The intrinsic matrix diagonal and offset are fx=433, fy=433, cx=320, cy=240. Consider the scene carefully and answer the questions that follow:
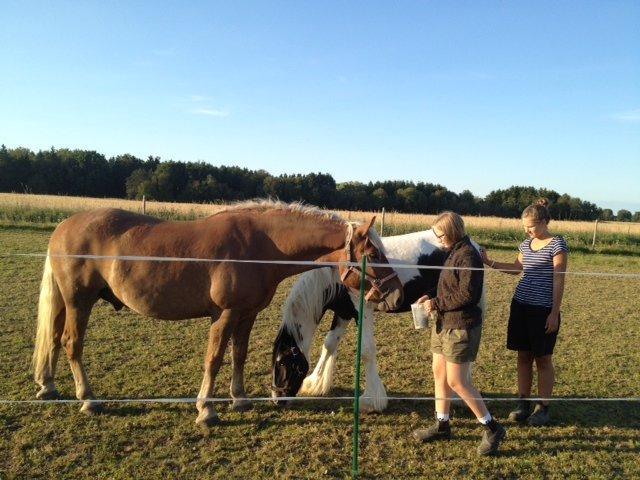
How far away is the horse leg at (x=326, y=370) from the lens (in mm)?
4195

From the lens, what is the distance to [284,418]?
3707mm

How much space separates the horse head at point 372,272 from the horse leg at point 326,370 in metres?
0.85

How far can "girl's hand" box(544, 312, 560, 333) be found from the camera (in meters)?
3.45

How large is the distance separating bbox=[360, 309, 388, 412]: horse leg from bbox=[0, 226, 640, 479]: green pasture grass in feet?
0.39

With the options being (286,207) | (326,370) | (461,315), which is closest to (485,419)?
(461,315)

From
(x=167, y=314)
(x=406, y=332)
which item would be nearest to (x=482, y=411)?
(x=167, y=314)

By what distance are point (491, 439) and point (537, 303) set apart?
3.73 ft

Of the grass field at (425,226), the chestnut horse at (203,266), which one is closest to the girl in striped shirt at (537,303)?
the chestnut horse at (203,266)

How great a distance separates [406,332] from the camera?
640cm

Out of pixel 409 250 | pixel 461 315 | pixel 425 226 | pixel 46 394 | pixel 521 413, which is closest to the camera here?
pixel 461 315

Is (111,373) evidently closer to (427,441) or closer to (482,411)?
(427,441)

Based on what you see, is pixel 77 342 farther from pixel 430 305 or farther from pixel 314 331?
pixel 430 305

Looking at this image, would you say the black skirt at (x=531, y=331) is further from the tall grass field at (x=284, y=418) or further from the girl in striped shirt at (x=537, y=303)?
the tall grass field at (x=284, y=418)

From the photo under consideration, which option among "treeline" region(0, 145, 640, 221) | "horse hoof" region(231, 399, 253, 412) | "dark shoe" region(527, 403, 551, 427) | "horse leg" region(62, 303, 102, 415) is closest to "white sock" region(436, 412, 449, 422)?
"dark shoe" region(527, 403, 551, 427)
